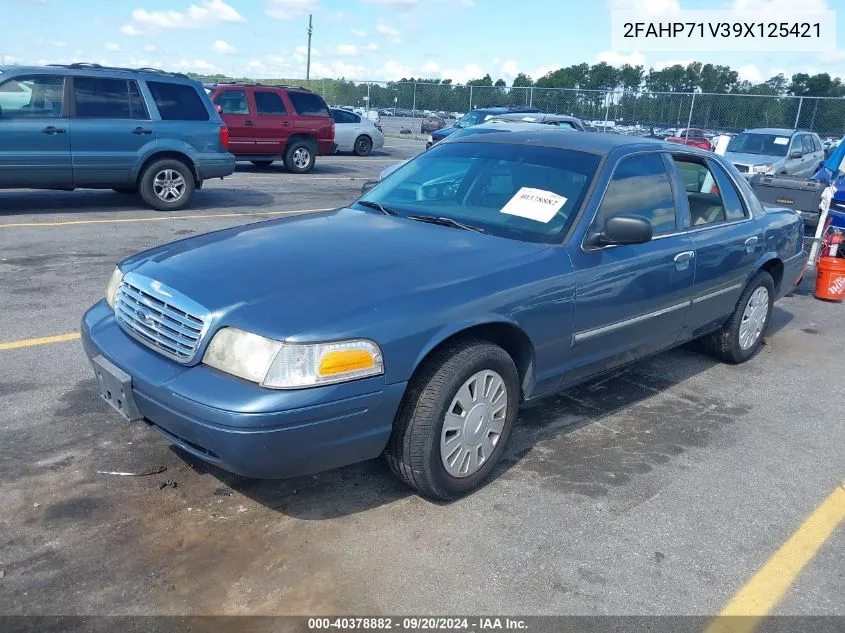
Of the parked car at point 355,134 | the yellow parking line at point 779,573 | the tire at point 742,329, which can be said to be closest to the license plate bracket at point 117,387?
the yellow parking line at point 779,573

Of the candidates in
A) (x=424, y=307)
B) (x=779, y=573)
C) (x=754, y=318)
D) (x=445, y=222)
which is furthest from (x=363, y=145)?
(x=779, y=573)

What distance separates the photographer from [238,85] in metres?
Answer: 15.8

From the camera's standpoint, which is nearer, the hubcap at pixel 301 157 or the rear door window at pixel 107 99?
the rear door window at pixel 107 99

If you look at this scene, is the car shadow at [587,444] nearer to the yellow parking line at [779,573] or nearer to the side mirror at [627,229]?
the yellow parking line at [779,573]

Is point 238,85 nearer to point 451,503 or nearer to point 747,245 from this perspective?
point 747,245

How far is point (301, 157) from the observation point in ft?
54.6

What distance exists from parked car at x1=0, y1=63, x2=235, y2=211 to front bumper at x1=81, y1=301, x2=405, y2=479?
7560mm

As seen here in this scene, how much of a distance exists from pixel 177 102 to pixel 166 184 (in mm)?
1166

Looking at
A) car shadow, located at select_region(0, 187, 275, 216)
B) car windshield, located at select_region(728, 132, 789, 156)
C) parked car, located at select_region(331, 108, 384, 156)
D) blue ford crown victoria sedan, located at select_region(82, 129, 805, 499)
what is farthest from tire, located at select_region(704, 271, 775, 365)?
parked car, located at select_region(331, 108, 384, 156)

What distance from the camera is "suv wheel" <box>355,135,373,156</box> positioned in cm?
2215

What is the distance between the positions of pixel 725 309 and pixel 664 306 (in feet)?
3.33

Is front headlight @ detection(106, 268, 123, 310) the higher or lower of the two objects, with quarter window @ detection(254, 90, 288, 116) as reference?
lower

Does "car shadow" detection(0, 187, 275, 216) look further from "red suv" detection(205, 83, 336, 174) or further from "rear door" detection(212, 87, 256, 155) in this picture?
"red suv" detection(205, 83, 336, 174)

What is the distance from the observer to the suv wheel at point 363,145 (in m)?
22.1
